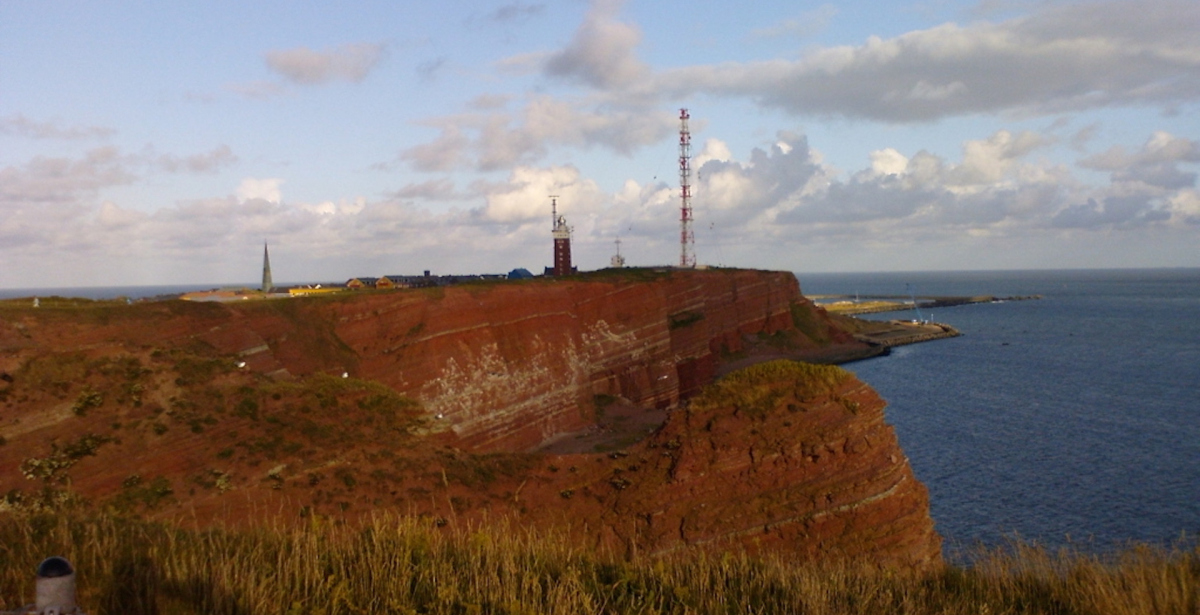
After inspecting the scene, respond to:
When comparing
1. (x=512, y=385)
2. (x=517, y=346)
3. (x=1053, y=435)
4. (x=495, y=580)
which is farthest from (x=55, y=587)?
(x=1053, y=435)

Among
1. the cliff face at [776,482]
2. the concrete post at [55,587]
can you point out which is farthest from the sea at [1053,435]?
the concrete post at [55,587]

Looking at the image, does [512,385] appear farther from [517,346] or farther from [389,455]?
[389,455]

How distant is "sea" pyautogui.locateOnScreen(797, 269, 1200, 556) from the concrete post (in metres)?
7.92

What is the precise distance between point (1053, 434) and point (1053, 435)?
0.36m

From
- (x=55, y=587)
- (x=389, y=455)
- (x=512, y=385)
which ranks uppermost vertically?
(x=55, y=587)

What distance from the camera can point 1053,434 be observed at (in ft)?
168

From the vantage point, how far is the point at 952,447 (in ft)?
157

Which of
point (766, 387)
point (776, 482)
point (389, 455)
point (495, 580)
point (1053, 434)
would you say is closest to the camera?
point (495, 580)

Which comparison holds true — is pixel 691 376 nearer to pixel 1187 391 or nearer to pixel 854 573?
pixel 1187 391

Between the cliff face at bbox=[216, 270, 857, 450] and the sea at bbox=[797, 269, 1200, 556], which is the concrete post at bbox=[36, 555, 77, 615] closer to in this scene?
the sea at bbox=[797, 269, 1200, 556]

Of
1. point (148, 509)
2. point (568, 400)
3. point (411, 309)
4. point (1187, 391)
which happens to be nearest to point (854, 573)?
point (148, 509)

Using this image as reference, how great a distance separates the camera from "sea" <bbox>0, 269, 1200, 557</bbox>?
1326 inches

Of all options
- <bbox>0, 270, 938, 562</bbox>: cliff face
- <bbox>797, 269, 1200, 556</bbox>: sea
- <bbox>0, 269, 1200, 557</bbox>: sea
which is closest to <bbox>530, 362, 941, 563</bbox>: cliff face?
<bbox>0, 270, 938, 562</bbox>: cliff face

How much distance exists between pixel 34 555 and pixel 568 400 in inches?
1903
